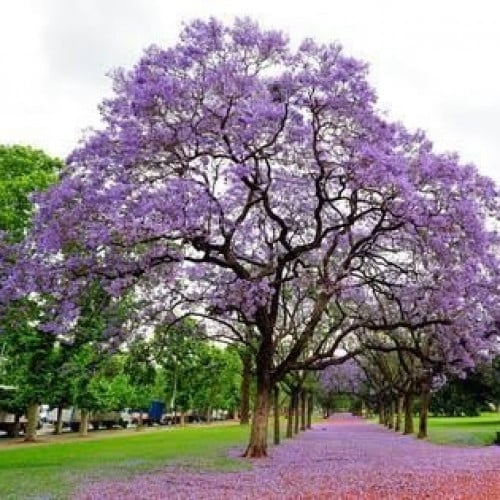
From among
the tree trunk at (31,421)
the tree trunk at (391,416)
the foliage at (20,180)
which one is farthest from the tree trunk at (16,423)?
the tree trunk at (391,416)

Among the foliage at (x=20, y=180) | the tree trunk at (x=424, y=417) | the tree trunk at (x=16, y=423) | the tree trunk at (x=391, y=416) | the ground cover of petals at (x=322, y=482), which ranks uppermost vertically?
the foliage at (x=20, y=180)

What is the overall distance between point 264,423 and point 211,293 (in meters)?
4.71

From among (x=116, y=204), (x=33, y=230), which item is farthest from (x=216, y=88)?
(x=33, y=230)

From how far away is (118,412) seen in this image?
7131cm

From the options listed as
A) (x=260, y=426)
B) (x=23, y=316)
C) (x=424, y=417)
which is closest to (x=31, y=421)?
(x=23, y=316)

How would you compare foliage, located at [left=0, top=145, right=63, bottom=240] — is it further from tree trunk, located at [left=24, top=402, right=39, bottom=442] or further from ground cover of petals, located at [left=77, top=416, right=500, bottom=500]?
tree trunk, located at [left=24, top=402, right=39, bottom=442]

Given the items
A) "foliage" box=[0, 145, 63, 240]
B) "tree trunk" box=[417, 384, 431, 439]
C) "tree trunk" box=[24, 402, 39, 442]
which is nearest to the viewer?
"foliage" box=[0, 145, 63, 240]

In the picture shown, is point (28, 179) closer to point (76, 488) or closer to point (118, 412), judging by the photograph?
point (76, 488)

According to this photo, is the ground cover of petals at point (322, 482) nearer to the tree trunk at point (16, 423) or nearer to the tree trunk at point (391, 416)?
the tree trunk at point (16, 423)

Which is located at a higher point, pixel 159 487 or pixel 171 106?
pixel 171 106

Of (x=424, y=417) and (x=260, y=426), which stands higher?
(x=424, y=417)

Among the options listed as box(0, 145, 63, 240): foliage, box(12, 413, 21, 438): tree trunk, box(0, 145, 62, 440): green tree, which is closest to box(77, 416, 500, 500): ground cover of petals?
box(0, 145, 62, 440): green tree

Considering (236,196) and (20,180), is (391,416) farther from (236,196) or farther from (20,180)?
(236,196)

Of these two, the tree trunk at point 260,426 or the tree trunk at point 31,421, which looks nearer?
the tree trunk at point 260,426
